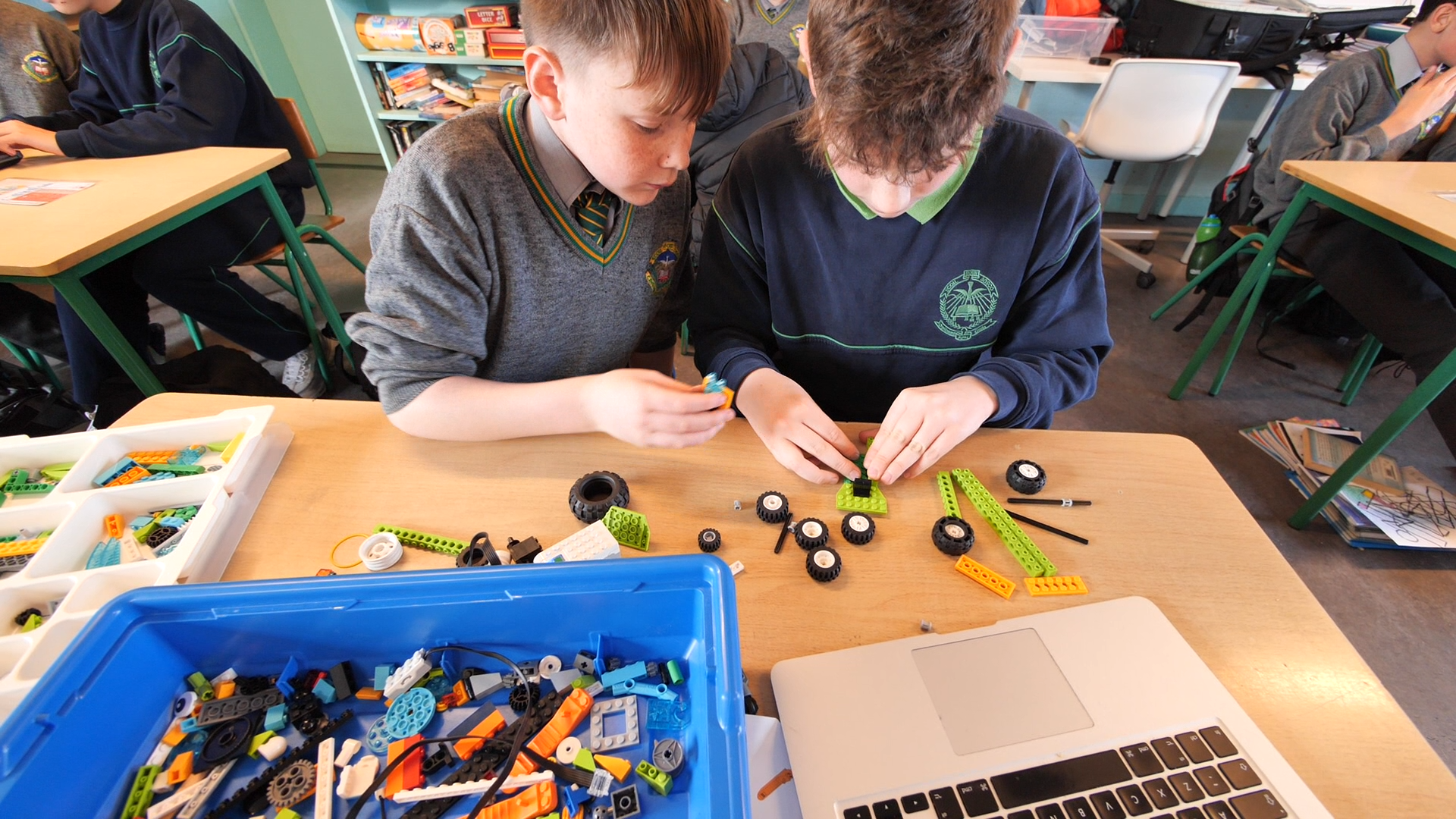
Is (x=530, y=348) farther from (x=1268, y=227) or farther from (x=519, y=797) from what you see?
(x=1268, y=227)

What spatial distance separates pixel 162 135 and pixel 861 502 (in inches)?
87.0

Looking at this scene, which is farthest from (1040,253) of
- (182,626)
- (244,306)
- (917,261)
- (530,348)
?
(244,306)

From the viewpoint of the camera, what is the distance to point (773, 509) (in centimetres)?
64

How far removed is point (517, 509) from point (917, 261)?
23.5 inches

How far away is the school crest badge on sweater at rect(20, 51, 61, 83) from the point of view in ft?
5.93

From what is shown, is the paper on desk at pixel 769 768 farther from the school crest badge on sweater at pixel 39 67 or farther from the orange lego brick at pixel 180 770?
the school crest badge on sweater at pixel 39 67

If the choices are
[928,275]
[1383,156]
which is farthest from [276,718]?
[1383,156]

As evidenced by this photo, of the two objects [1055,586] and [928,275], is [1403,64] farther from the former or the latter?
[1055,586]

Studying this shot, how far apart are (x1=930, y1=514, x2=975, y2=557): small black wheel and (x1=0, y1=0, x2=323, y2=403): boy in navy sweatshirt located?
6.84ft

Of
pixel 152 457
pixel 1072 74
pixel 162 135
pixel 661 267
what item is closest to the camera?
pixel 152 457

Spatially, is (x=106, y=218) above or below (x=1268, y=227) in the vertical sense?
above

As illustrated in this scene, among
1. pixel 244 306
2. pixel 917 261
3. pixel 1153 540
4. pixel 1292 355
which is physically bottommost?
pixel 1292 355

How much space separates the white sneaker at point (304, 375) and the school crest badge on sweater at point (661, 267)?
1630 mm

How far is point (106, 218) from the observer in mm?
1268
